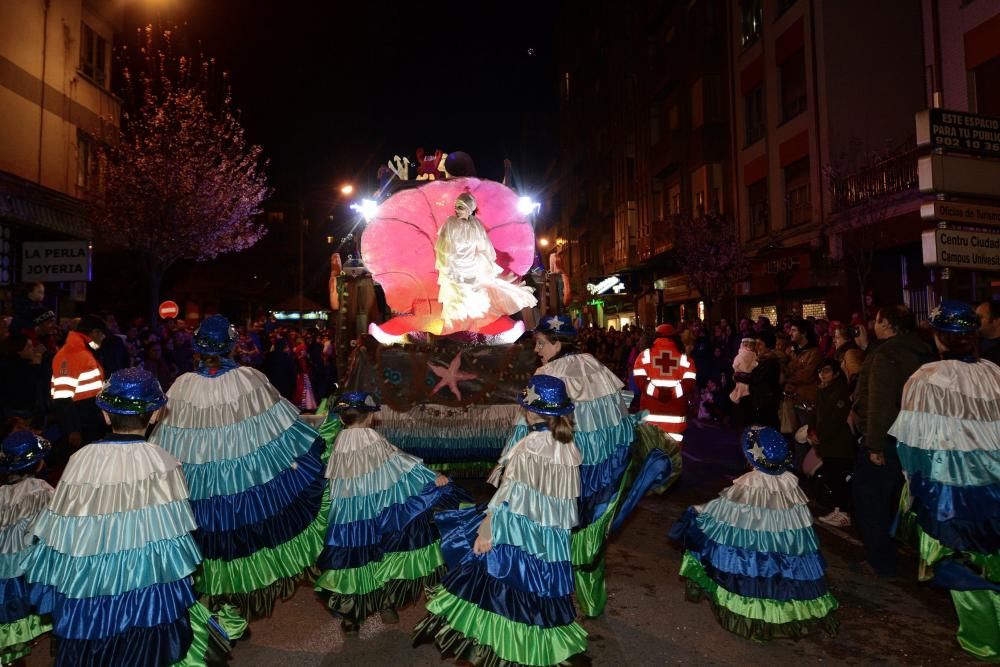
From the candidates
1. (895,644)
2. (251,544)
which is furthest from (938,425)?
(251,544)

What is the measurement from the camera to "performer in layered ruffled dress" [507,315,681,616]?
395 centimetres

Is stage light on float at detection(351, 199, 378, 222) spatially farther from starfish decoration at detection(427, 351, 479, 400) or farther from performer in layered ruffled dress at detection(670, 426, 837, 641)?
performer in layered ruffled dress at detection(670, 426, 837, 641)

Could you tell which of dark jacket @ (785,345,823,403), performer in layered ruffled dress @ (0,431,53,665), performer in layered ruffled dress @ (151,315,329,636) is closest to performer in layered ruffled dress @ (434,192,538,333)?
dark jacket @ (785,345,823,403)

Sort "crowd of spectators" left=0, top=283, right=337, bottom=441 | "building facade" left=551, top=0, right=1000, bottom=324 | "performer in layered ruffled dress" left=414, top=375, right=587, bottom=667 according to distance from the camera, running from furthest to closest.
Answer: "building facade" left=551, top=0, right=1000, bottom=324
"crowd of spectators" left=0, top=283, right=337, bottom=441
"performer in layered ruffled dress" left=414, top=375, right=587, bottom=667

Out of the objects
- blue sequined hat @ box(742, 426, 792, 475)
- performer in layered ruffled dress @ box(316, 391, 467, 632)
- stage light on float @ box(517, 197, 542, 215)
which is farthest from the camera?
stage light on float @ box(517, 197, 542, 215)

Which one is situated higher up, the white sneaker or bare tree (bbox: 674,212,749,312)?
bare tree (bbox: 674,212,749,312)

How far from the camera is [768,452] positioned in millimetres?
4234

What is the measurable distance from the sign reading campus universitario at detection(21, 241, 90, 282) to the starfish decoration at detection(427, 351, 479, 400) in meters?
6.19

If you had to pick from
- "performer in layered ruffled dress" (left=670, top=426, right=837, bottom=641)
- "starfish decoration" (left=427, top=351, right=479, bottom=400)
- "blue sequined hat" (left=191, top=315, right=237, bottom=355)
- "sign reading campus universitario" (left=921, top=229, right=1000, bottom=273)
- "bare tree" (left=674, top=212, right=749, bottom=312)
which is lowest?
"performer in layered ruffled dress" (left=670, top=426, right=837, bottom=641)

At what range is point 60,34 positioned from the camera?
1689cm

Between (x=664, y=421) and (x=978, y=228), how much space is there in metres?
3.45

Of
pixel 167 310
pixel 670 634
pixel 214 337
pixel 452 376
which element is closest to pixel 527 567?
pixel 670 634

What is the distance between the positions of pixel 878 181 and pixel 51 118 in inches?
793

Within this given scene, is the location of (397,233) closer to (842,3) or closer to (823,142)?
(823,142)
